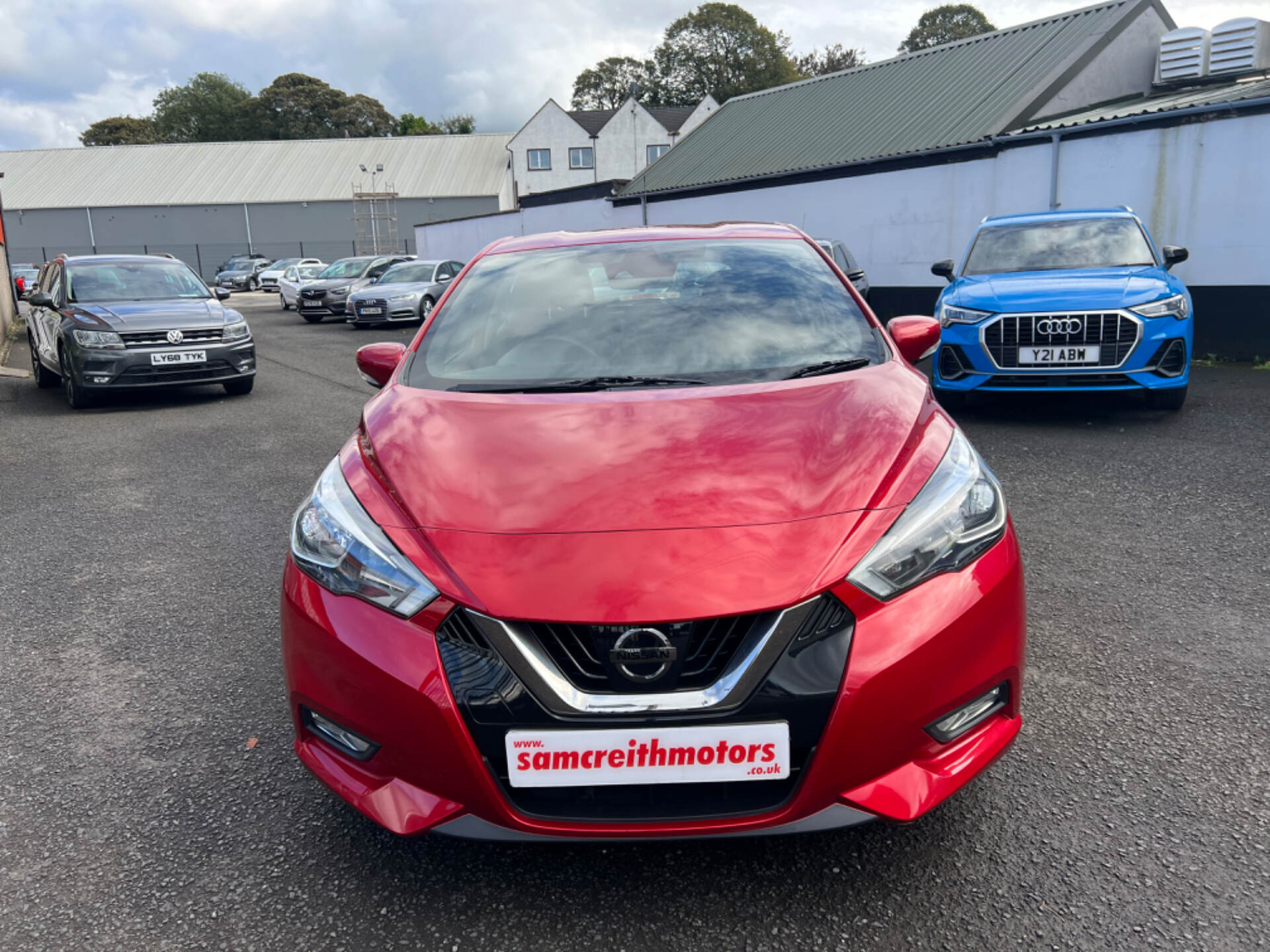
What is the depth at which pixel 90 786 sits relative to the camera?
2719 mm

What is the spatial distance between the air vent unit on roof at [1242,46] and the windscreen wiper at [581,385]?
17.6m

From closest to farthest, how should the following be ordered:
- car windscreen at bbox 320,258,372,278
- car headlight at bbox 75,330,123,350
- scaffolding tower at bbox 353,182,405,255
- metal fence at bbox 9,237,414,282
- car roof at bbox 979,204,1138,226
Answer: car roof at bbox 979,204,1138,226 < car headlight at bbox 75,330,123,350 < car windscreen at bbox 320,258,372,278 < scaffolding tower at bbox 353,182,405,255 < metal fence at bbox 9,237,414,282

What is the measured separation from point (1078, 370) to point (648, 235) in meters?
4.64

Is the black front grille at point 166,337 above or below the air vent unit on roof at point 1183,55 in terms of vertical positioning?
below

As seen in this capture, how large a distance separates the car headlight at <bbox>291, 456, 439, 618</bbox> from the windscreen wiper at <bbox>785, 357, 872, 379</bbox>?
128 cm

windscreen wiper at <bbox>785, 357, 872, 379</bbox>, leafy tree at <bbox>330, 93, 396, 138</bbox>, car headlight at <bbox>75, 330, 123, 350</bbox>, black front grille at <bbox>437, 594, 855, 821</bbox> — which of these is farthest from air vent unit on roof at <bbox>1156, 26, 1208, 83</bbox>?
leafy tree at <bbox>330, 93, 396, 138</bbox>

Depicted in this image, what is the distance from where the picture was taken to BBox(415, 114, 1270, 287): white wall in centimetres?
1175

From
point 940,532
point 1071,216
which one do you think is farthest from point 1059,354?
point 940,532

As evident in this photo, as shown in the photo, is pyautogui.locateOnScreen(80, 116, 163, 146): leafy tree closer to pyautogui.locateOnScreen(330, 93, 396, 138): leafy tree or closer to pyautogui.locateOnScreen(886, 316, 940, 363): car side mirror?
pyautogui.locateOnScreen(330, 93, 396, 138): leafy tree

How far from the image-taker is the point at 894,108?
20.0 m

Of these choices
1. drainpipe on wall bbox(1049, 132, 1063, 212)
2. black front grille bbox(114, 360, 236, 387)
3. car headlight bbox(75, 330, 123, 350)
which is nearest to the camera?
car headlight bbox(75, 330, 123, 350)

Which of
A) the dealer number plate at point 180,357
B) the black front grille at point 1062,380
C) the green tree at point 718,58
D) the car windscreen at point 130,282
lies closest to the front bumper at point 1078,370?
the black front grille at point 1062,380

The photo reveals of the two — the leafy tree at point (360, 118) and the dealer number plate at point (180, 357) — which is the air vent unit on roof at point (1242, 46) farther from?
the leafy tree at point (360, 118)

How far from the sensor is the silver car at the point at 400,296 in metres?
20.2
